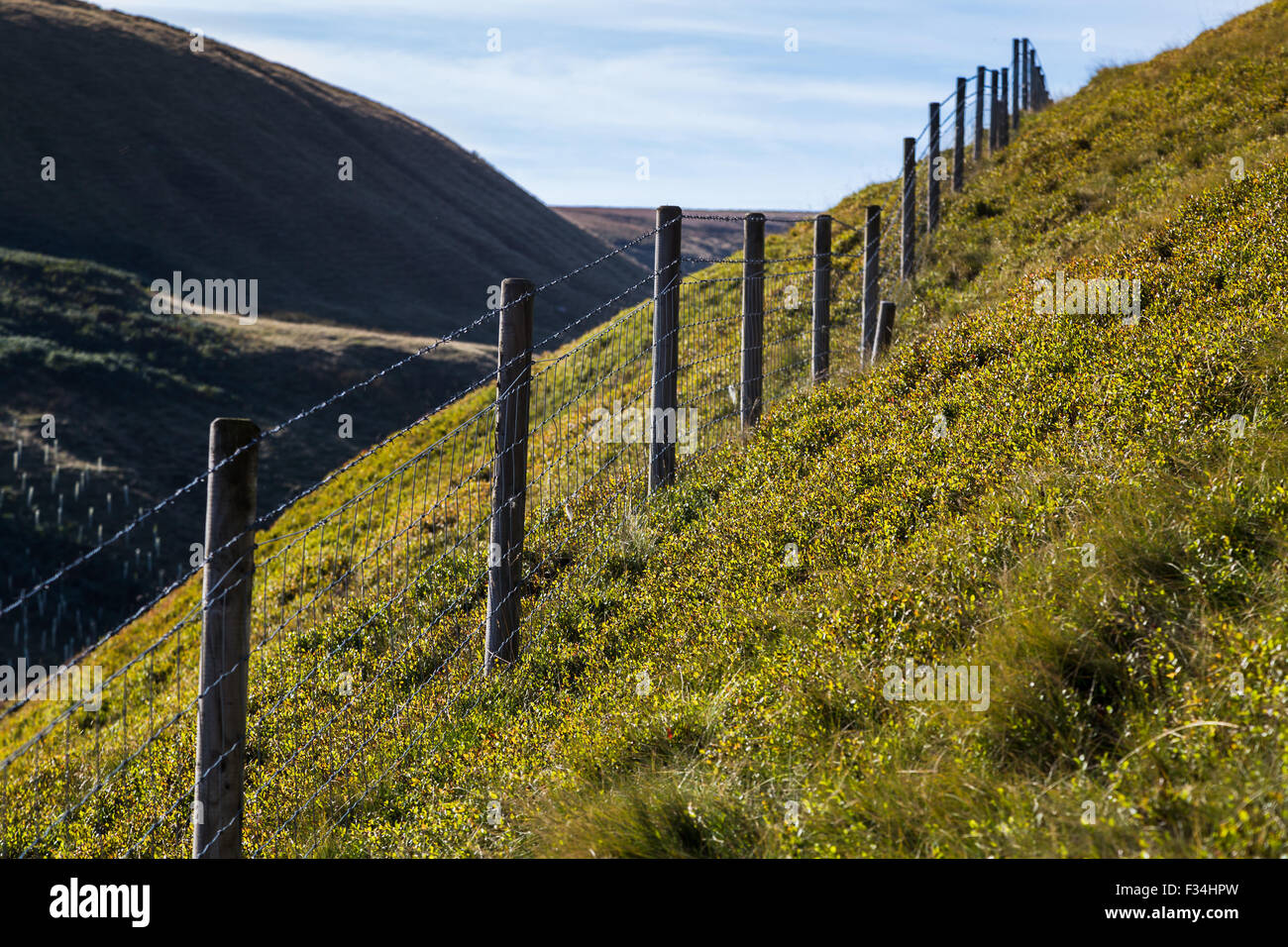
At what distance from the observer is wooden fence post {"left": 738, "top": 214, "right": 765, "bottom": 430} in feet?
28.2

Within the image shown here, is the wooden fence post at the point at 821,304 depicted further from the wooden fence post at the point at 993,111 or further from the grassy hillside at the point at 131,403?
the grassy hillside at the point at 131,403

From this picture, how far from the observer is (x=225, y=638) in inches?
150

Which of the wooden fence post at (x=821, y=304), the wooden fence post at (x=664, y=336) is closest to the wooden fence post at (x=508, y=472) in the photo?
the wooden fence post at (x=664, y=336)

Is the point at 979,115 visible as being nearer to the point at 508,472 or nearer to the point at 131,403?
the point at 508,472

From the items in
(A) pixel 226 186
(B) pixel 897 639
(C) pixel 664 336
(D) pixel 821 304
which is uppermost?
→ (A) pixel 226 186

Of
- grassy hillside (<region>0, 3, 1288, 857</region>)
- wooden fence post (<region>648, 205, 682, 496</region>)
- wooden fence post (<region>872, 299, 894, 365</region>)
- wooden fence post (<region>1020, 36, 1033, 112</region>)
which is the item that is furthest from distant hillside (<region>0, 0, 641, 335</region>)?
grassy hillside (<region>0, 3, 1288, 857</region>)

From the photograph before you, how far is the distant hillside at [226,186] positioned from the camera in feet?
238

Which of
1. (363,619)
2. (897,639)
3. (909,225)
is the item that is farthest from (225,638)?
(909,225)

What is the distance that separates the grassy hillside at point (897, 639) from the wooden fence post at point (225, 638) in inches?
31.6

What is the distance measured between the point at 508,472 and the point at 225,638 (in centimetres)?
236

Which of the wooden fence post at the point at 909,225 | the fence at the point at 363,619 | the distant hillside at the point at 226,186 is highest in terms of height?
the distant hillside at the point at 226,186

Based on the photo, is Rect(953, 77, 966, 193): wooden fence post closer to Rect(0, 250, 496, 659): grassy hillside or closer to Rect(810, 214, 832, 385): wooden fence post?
Rect(810, 214, 832, 385): wooden fence post
